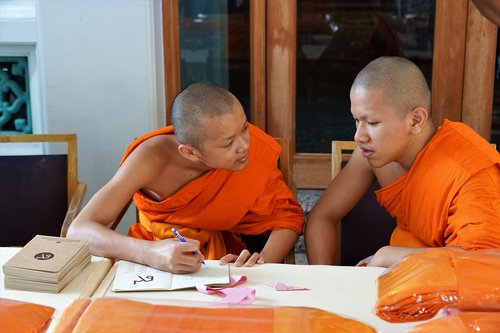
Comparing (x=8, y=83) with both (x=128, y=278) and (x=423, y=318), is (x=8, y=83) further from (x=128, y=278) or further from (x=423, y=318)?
(x=423, y=318)

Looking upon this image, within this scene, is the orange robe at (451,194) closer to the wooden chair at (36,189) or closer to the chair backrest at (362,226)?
the chair backrest at (362,226)

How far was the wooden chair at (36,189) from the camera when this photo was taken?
237 centimetres

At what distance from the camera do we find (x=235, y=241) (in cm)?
217

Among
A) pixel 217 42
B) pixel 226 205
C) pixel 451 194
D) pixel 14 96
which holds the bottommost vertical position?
pixel 226 205

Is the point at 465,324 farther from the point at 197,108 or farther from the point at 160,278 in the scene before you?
the point at 197,108

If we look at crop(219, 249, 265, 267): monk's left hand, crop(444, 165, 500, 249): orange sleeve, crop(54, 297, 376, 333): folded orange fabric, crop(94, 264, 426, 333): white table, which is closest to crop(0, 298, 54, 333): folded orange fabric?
crop(54, 297, 376, 333): folded orange fabric

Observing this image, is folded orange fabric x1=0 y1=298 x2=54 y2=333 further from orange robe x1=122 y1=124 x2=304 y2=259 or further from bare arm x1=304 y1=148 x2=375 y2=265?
bare arm x1=304 y1=148 x2=375 y2=265

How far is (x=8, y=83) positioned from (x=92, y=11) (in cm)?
54

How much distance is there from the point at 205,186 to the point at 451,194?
2.40ft

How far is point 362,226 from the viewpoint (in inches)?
86.0

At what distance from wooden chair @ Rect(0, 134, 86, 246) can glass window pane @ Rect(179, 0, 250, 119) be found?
0.73 m

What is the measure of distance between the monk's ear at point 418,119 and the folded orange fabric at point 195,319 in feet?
3.02

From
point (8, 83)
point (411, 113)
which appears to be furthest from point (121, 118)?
point (411, 113)

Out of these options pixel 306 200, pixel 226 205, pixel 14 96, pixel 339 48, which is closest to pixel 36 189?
pixel 14 96
